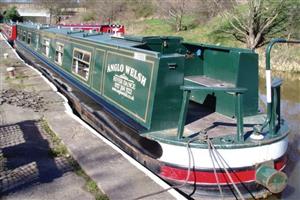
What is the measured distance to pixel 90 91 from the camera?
736cm

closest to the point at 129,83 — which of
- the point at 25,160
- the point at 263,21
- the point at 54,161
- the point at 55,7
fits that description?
the point at 54,161

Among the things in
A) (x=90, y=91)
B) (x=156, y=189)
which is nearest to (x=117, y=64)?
(x=90, y=91)

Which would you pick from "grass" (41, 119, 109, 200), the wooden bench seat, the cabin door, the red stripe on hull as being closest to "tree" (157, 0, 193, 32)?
the cabin door

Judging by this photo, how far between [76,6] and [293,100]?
4209 centimetres

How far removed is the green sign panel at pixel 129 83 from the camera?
17.0 ft

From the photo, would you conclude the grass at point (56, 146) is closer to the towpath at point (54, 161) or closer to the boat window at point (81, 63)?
the towpath at point (54, 161)

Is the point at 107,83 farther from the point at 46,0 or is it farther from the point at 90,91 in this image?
the point at 46,0

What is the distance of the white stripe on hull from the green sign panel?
25.7 inches

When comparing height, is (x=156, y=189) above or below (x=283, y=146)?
below

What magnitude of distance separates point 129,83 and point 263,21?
14.2 meters

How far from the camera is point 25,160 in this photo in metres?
5.07

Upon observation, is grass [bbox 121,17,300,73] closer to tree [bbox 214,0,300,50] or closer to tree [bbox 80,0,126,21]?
tree [bbox 214,0,300,50]

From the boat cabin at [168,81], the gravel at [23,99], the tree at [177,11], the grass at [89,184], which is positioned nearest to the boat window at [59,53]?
the gravel at [23,99]

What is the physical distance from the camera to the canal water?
17.6ft
